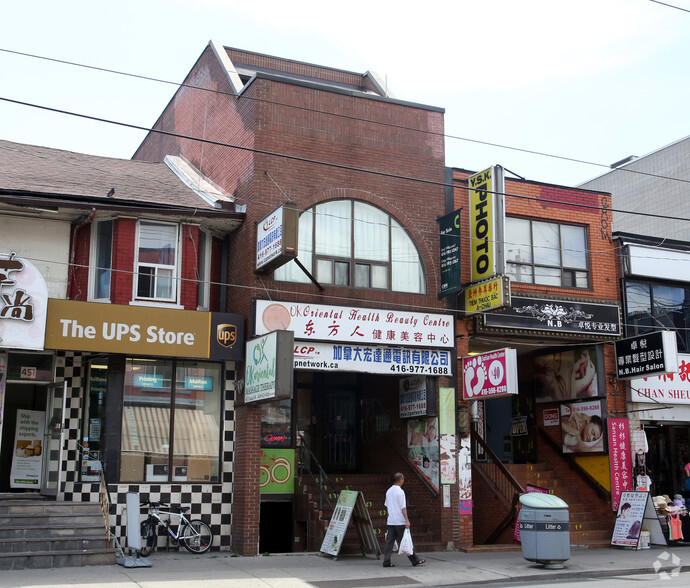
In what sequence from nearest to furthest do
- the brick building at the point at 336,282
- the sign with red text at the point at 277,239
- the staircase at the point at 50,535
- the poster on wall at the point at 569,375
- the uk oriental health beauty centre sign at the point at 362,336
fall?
1. the staircase at the point at 50,535
2. the sign with red text at the point at 277,239
3. the uk oriental health beauty centre sign at the point at 362,336
4. the brick building at the point at 336,282
5. the poster on wall at the point at 569,375

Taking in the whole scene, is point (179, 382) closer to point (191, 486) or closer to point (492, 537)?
point (191, 486)

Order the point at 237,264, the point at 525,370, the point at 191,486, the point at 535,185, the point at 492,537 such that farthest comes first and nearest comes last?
the point at 525,370 < the point at 535,185 < the point at 492,537 < the point at 237,264 < the point at 191,486

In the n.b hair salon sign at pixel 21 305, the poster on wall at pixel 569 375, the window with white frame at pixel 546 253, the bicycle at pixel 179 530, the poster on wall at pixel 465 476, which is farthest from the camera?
the poster on wall at pixel 569 375

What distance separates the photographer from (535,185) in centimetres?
2031

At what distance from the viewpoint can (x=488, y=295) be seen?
17.6m

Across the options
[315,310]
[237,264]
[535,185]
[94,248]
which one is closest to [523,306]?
[535,185]

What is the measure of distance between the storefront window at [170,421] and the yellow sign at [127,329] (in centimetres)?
78

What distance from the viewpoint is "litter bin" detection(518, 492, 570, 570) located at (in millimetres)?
14539

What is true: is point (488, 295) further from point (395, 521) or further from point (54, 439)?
point (54, 439)

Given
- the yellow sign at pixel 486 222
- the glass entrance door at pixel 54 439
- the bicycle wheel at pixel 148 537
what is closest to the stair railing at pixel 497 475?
the yellow sign at pixel 486 222

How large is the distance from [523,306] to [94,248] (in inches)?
379

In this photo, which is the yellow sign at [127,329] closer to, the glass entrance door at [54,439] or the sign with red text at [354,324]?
the sign with red text at [354,324]

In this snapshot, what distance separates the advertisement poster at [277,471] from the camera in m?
18.4

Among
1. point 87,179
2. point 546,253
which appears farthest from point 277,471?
point 546,253
